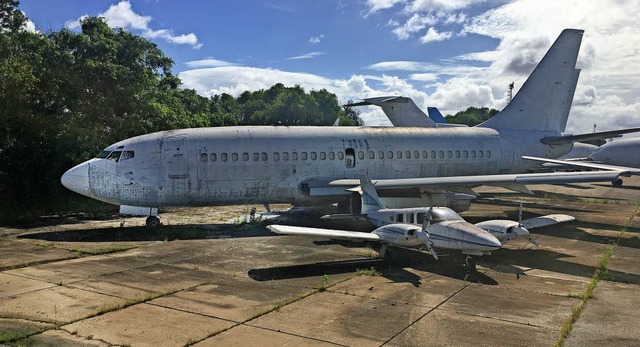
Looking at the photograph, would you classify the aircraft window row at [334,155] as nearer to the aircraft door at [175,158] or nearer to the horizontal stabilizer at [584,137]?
the aircraft door at [175,158]

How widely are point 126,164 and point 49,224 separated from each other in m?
5.08

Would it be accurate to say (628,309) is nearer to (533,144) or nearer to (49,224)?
(533,144)

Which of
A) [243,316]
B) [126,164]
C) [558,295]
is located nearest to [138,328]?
[243,316]

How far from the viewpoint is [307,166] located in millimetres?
21828

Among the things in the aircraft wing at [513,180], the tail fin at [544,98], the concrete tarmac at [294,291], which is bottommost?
the concrete tarmac at [294,291]

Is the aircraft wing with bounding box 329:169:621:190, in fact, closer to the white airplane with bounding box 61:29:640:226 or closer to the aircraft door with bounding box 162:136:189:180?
the white airplane with bounding box 61:29:640:226

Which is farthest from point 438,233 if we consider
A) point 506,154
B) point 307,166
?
point 506,154

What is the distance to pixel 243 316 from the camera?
9.68 metres

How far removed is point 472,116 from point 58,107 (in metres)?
163

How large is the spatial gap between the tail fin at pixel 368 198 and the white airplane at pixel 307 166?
274 centimetres

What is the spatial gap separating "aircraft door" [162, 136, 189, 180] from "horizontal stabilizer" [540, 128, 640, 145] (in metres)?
18.8

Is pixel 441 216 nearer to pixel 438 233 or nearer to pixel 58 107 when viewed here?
pixel 438 233

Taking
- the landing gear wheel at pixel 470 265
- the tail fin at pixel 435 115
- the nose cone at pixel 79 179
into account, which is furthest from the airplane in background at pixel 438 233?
the tail fin at pixel 435 115

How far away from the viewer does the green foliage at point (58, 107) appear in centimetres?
2455
